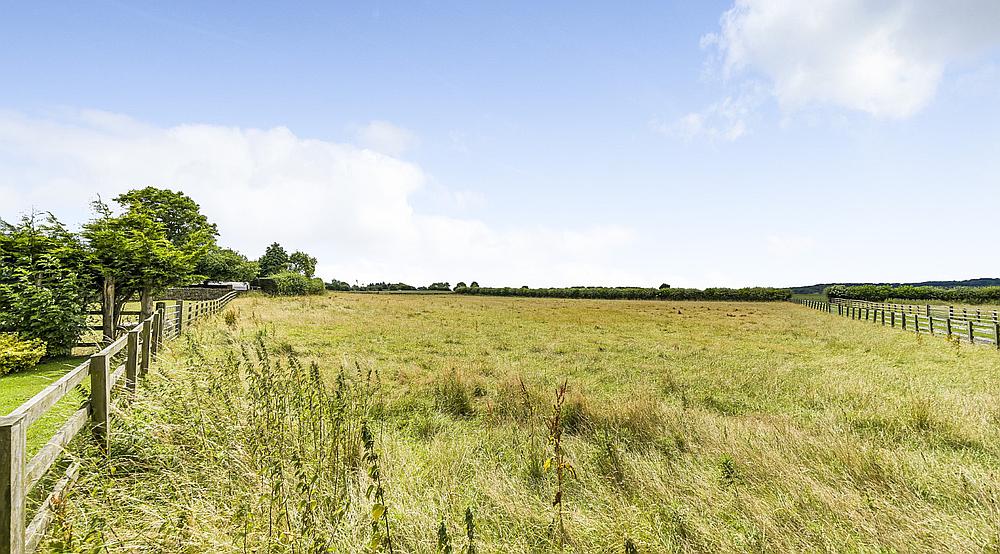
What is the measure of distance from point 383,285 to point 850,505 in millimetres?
101690

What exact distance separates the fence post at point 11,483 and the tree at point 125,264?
13.5m

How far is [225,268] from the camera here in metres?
73.7

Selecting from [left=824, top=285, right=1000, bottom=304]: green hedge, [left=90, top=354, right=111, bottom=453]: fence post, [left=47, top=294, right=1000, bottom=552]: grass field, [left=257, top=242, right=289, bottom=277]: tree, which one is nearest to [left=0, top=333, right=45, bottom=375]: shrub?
[left=47, top=294, right=1000, bottom=552]: grass field

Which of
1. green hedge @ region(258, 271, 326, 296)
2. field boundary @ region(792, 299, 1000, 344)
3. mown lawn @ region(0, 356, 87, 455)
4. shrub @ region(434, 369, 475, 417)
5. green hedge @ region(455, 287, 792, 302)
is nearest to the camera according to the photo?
mown lawn @ region(0, 356, 87, 455)

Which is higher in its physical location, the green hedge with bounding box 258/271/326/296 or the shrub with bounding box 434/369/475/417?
the green hedge with bounding box 258/271/326/296

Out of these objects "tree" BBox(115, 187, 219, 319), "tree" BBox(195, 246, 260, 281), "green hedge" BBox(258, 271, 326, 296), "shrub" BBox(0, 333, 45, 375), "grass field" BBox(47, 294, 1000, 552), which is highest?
"tree" BBox(115, 187, 219, 319)

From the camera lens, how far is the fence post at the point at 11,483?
2.20 m

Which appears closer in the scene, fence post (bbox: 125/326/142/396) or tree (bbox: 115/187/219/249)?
fence post (bbox: 125/326/142/396)

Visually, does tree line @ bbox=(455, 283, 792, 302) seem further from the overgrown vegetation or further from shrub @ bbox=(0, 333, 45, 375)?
shrub @ bbox=(0, 333, 45, 375)

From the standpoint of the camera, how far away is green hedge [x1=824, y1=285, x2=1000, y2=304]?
188 ft

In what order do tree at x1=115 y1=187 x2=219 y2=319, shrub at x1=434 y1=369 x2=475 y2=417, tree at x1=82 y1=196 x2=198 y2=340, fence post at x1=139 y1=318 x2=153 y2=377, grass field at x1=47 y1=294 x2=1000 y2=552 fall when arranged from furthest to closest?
tree at x1=115 y1=187 x2=219 y2=319, tree at x1=82 y1=196 x2=198 y2=340, fence post at x1=139 y1=318 x2=153 y2=377, shrub at x1=434 y1=369 x2=475 y2=417, grass field at x1=47 y1=294 x2=1000 y2=552

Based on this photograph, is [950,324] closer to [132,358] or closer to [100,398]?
[100,398]

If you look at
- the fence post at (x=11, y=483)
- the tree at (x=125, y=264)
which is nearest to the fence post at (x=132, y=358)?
the fence post at (x=11, y=483)

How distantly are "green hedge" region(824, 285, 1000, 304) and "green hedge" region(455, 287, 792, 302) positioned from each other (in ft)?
29.8
